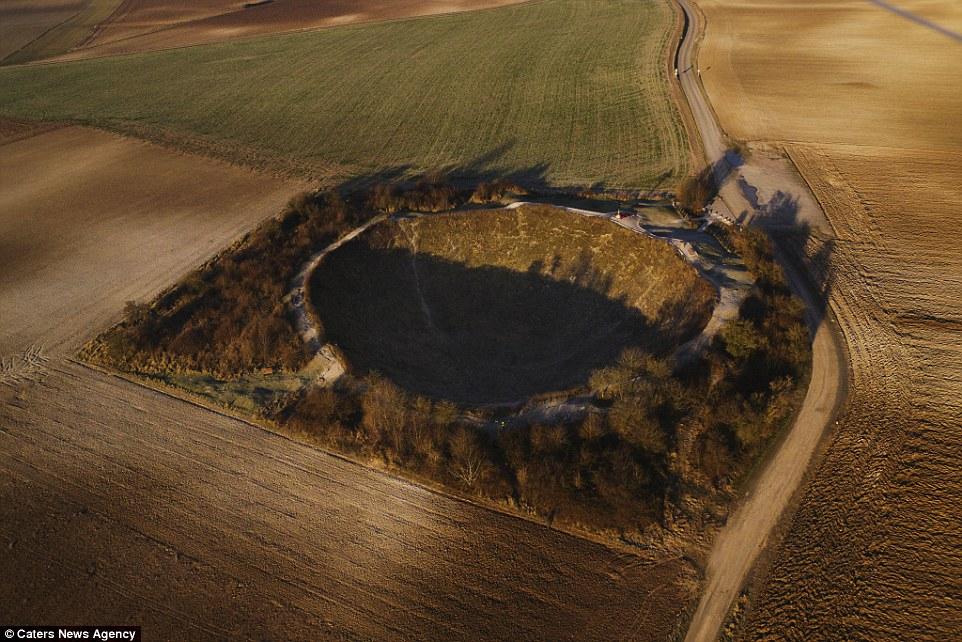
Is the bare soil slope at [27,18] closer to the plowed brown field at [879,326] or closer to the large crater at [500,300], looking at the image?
the large crater at [500,300]

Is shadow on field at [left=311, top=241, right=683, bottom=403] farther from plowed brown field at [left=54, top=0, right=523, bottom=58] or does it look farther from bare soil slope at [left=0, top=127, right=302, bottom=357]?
plowed brown field at [left=54, top=0, right=523, bottom=58]

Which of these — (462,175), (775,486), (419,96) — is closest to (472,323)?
(775,486)

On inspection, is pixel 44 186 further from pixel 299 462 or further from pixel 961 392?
pixel 961 392

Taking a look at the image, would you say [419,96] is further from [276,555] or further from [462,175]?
[276,555]

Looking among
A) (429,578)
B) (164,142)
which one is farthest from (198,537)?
(164,142)

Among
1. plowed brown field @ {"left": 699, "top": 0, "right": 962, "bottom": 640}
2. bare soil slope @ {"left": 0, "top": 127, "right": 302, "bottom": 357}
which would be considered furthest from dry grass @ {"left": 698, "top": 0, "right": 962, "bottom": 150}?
bare soil slope @ {"left": 0, "top": 127, "right": 302, "bottom": 357}
